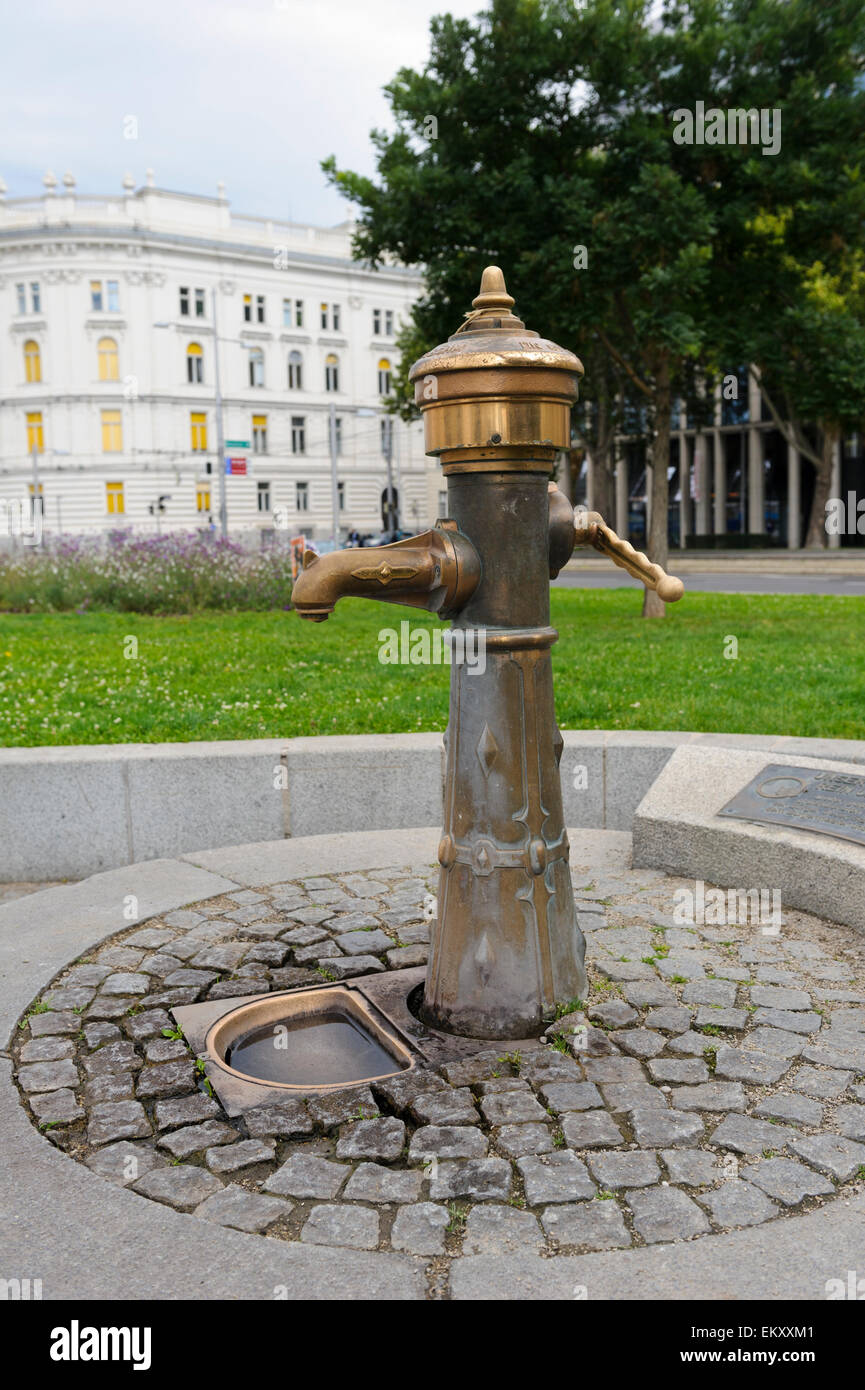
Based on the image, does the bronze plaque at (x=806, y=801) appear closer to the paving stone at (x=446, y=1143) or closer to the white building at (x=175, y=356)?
the paving stone at (x=446, y=1143)

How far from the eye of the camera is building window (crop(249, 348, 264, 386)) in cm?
6047

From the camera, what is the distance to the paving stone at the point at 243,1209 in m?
2.25

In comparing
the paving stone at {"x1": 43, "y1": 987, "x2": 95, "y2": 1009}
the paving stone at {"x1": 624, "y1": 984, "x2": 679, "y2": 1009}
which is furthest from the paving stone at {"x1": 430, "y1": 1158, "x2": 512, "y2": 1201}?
the paving stone at {"x1": 43, "y1": 987, "x2": 95, "y2": 1009}

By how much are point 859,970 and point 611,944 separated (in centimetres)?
74

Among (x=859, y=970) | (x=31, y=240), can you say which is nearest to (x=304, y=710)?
(x=859, y=970)

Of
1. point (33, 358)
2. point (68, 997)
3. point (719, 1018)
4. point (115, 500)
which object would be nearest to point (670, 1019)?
point (719, 1018)

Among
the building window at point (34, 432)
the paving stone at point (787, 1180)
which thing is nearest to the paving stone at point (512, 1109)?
the paving stone at point (787, 1180)

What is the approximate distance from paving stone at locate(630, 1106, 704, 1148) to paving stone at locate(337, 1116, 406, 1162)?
0.52 metres

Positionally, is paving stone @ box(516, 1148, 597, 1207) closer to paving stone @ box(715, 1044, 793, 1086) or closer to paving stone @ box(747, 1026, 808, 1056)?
paving stone @ box(715, 1044, 793, 1086)

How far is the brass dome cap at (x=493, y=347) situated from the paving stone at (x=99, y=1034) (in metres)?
1.87

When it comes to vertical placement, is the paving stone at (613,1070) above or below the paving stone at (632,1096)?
above

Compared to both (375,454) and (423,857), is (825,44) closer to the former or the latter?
(423,857)

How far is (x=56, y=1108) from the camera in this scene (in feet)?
8.95

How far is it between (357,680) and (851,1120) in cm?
572
